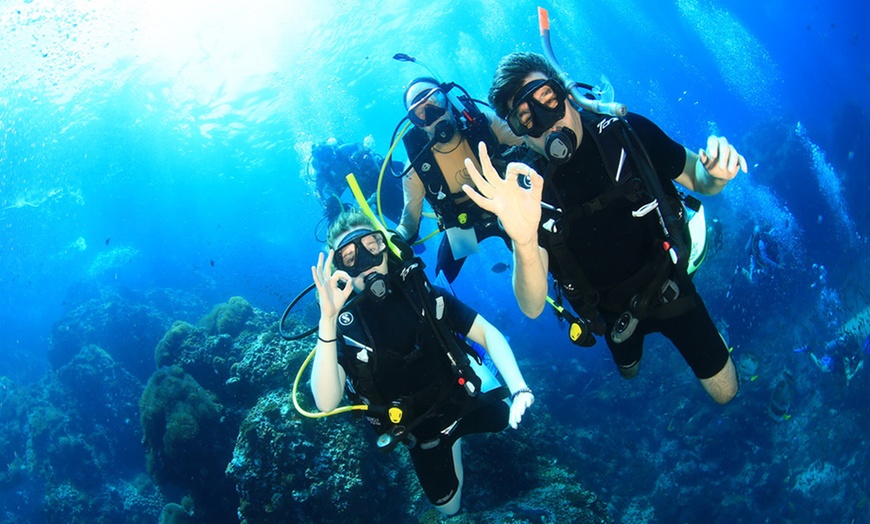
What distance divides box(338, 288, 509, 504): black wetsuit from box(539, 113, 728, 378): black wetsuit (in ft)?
3.96

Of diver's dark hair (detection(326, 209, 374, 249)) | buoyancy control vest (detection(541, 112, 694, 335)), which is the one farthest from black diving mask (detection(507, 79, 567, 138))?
diver's dark hair (detection(326, 209, 374, 249))

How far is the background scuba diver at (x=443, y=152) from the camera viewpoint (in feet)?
15.7

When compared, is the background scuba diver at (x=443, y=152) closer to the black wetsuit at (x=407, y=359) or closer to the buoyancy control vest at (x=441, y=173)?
the buoyancy control vest at (x=441, y=173)

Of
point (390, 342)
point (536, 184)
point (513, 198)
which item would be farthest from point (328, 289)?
point (536, 184)

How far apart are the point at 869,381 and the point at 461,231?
12000 millimetres

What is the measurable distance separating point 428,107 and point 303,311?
17.4 metres

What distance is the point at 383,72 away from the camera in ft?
101

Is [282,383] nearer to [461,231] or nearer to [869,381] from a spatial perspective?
[461,231]

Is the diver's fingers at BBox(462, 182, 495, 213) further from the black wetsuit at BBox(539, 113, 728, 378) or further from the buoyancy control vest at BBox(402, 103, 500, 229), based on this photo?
the buoyancy control vest at BBox(402, 103, 500, 229)

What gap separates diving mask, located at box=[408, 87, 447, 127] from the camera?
185 inches

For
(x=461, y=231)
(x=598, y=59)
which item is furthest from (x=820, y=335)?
(x=598, y=59)

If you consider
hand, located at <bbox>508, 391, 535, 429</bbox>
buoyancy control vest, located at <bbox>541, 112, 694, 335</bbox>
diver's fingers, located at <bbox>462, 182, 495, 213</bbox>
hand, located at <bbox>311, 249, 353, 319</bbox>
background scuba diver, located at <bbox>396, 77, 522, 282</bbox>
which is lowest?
hand, located at <bbox>508, 391, 535, 429</bbox>

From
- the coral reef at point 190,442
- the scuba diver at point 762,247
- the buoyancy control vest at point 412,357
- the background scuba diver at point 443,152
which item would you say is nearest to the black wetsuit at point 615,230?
the buoyancy control vest at point 412,357

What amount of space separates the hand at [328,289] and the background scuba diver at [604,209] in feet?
4.41
